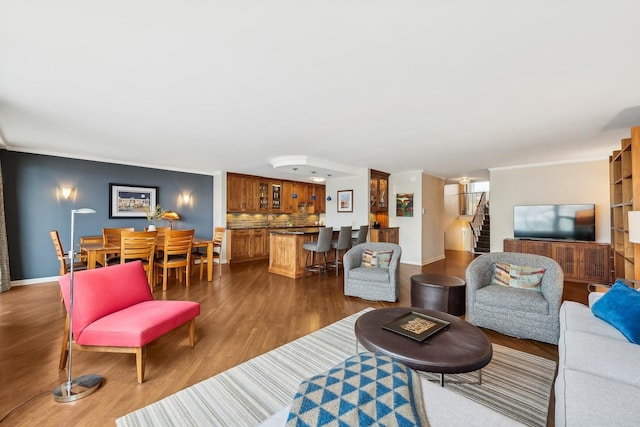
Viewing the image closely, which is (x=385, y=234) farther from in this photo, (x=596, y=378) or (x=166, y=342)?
(x=596, y=378)

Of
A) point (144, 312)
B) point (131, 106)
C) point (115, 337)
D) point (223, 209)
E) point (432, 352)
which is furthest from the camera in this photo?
point (223, 209)

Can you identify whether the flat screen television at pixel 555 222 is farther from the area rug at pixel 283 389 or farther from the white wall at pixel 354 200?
the area rug at pixel 283 389

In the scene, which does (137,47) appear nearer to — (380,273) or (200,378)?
(200,378)

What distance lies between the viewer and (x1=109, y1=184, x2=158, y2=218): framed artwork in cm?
591

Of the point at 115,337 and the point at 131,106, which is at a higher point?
the point at 131,106

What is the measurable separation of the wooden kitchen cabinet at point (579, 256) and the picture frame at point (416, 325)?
4.90 m

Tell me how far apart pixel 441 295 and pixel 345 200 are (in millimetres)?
4501

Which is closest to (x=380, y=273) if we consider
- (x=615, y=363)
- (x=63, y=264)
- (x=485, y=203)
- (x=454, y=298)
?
(x=454, y=298)

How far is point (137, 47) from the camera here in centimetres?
192

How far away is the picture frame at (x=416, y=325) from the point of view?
1.90m

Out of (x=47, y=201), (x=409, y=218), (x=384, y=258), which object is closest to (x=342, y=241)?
(x=384, y=258)

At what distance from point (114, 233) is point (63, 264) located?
1118 mm

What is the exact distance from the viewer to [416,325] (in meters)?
2.04

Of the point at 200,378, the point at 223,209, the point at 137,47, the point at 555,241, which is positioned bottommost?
the point at 200,378
